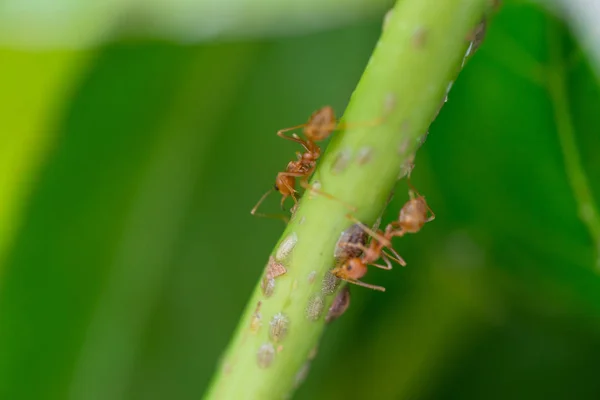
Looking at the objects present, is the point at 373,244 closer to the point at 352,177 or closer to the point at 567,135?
the point at 352,177

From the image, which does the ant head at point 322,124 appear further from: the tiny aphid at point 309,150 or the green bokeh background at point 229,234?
the green bokeh background at point 229,234

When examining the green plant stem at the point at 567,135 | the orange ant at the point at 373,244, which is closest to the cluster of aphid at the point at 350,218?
the orange ant at the point at 373,244

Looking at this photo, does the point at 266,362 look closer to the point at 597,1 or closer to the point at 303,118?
the point at 597,1

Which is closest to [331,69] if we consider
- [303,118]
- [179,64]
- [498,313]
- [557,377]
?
[303,118]

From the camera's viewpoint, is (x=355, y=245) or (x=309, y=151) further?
(x=309, y=151)

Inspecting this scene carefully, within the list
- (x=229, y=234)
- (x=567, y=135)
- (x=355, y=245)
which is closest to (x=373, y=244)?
(x=355, y=245)
